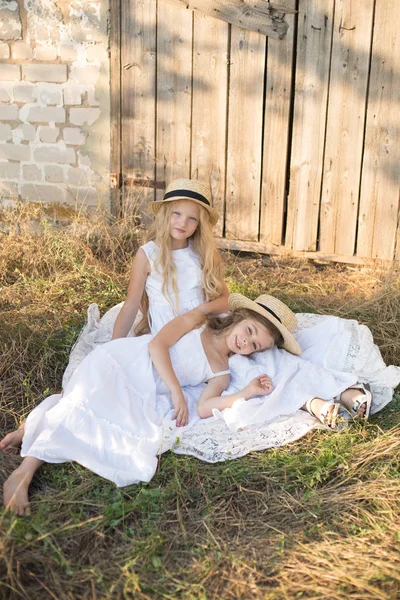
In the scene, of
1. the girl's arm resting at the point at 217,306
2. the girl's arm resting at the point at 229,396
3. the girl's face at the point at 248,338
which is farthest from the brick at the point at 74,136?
the girl's arm resting at the point at 229,396

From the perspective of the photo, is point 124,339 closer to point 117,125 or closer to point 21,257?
point 21,257

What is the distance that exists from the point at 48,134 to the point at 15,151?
354 mm

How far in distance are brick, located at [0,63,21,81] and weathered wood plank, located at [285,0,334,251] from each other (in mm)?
2257

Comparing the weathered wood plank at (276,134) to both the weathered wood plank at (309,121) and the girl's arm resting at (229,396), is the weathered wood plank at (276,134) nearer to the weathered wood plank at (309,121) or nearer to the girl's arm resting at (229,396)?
the weathered wood plank at (309,121)

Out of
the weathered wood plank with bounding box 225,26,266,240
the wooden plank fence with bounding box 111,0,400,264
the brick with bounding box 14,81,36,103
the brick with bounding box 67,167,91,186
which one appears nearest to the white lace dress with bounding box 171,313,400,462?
the wooden plank fence with bounding box 111,0,400,264

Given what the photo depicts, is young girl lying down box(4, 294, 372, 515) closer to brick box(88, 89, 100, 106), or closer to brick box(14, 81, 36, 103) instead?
brick box(88, 89, 100, 106)

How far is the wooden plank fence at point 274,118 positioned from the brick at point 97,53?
0.25 feet

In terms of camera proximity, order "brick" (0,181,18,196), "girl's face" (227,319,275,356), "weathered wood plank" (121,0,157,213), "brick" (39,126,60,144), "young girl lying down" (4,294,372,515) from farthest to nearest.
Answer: "brick" (0,181,18,196) < "brick" (39,126,60,144) < "weathered wood plank" (121,0,157,213) < "girl's face" (227,319,275,356) < "young girl lying down" (4,294,372,515)

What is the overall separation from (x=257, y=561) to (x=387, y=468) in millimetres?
771

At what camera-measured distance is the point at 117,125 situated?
528cm

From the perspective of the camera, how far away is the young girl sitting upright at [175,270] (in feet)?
11.3

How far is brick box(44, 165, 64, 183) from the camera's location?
17.9 feet

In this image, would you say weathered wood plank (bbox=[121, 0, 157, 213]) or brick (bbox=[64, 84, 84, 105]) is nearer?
weathered wood plank (bbox=[121, 0, 157, 213])

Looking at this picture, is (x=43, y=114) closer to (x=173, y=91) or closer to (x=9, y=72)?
(x=9, y=72)
